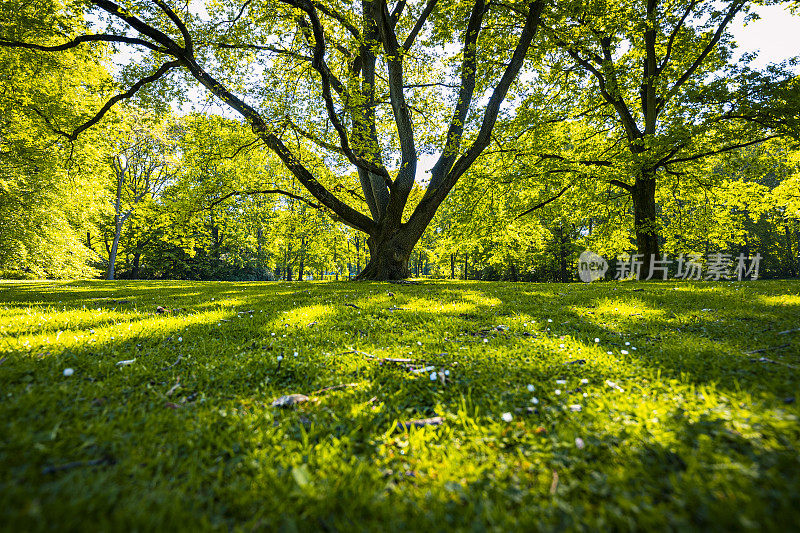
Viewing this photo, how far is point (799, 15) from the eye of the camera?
44.9ft

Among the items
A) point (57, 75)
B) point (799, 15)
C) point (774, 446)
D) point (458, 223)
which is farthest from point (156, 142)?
point (799, 15)

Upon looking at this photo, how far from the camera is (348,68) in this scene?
15.8 meters

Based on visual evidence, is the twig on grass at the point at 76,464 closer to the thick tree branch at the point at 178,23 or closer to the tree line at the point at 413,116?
the tree line at the point at 413,116

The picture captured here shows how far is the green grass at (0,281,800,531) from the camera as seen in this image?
150 centimetres

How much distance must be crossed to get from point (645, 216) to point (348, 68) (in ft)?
58.4

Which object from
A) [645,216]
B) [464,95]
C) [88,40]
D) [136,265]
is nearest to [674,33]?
[645,216]

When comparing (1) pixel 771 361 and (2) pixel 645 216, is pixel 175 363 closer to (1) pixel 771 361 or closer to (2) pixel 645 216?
(1) pixel 771 361

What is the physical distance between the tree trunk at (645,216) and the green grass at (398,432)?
13.2m

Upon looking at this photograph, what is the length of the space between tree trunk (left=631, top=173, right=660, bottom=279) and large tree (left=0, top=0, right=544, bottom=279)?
9399mm

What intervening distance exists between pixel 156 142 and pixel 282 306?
3614cm

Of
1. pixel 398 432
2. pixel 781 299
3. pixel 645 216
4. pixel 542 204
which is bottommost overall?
pixel 398 432

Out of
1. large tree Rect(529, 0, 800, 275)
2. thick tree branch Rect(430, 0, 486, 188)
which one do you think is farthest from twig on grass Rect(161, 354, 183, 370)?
large tree Rect(529, 0, 800, 275)

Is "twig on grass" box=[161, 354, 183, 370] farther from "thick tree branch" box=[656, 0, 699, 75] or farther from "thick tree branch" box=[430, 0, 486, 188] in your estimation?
"thick tree branch" box=[656, 0, 699, 75]

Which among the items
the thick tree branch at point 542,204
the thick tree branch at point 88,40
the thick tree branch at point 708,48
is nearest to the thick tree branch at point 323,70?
the thick tree branch at point 88,40
